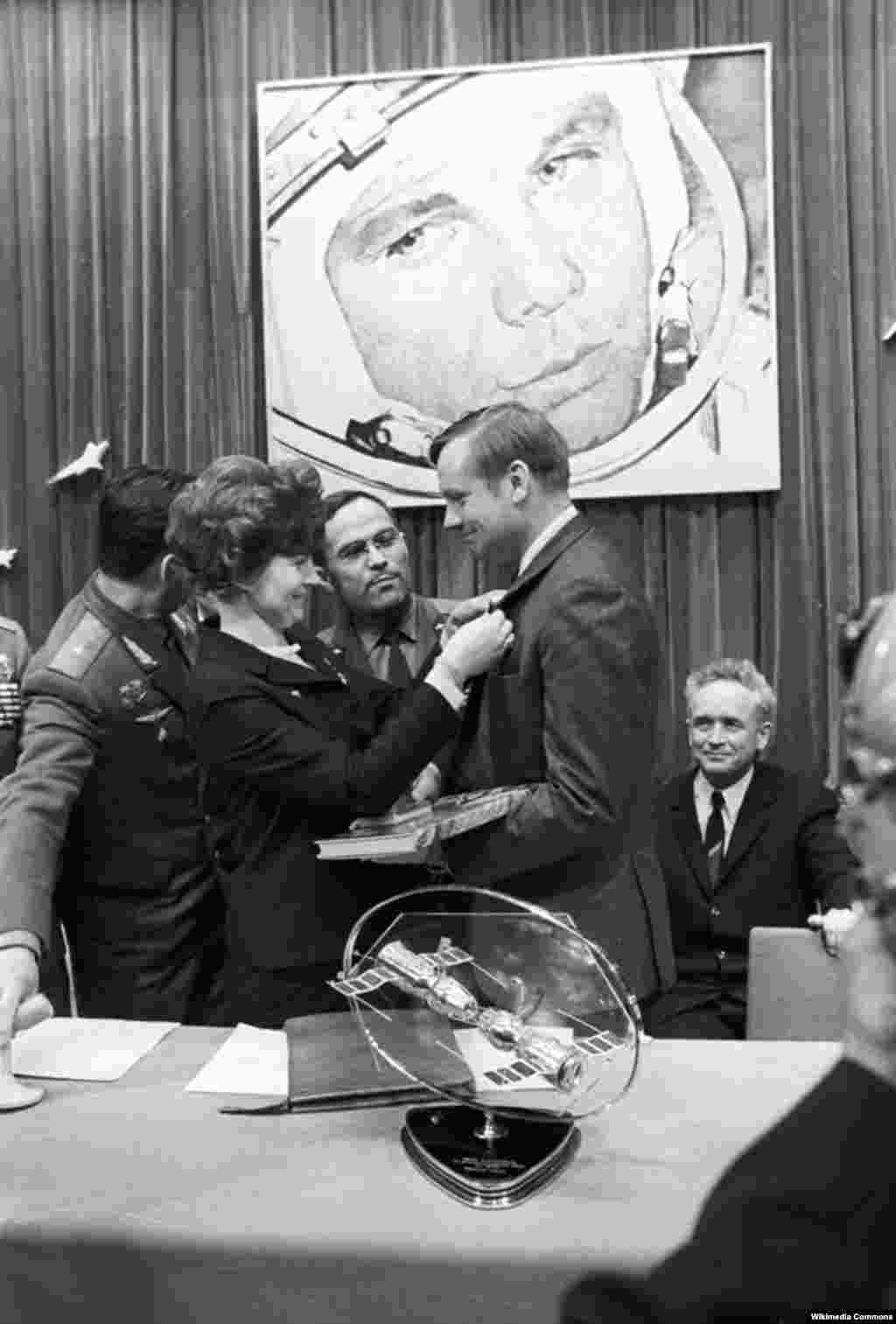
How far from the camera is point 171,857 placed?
7.31 feet

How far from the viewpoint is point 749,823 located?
2955 millimetres

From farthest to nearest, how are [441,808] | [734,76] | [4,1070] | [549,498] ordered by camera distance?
[734,76]
[549,498]
[441,808]
[4,1070]

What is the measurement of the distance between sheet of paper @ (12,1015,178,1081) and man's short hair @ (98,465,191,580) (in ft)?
2.39

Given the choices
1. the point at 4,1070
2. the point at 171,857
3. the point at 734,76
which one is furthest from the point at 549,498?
the point at 734,76

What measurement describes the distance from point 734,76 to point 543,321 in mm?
731

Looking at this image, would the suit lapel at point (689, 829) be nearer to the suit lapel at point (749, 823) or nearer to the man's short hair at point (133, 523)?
the suit lapel at point (749, 823)

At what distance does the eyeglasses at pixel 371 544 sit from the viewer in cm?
300

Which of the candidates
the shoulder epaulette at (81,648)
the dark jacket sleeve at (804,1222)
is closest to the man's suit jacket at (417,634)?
the shoulder epaulette at (81,648)

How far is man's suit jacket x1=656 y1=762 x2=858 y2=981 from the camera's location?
9.48ft

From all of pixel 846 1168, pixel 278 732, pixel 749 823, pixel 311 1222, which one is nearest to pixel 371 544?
pixel 749 823

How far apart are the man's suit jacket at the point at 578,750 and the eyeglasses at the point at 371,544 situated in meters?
1.05

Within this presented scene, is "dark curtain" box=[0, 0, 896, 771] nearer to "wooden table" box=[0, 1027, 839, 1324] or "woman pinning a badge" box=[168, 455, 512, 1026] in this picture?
"woman pinning a badge" box=[168, 455, 512, 1026]

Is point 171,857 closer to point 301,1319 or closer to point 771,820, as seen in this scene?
point 301,1319

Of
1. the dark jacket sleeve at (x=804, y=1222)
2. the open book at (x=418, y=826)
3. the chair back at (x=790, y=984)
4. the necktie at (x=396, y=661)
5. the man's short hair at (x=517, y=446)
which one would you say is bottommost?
the chair back at (x=790, y=984)
